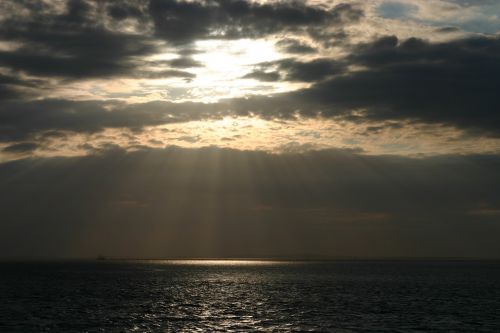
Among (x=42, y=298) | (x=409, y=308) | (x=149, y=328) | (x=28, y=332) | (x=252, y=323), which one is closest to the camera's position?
(x=28, y=332)

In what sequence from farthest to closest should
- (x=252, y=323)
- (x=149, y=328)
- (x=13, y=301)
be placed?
(x=13, y=301) → (x=252, y=323) → (x=149, y=328)

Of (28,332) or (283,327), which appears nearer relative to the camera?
(28,332)

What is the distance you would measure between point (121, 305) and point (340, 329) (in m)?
39.4

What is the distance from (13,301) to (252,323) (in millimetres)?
45540

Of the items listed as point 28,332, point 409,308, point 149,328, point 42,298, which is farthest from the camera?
point 42,298

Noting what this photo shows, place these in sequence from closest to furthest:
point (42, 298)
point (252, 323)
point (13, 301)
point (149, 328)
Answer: point (149, 328) → point (252, 323) → point (13, 301) → point (42, 298)

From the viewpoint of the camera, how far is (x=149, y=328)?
201 ft

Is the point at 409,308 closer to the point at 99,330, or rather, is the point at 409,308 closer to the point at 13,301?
the point at 99,330

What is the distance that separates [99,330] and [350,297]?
54.9 m

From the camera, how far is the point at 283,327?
6238 cm

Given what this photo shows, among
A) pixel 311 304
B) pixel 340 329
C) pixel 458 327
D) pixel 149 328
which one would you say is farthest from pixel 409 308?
pixel 149 328

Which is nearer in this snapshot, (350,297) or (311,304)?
(311,304)

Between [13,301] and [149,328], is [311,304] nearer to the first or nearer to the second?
[149,328]

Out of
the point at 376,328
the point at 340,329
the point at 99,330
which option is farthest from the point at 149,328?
the point at 376,328
